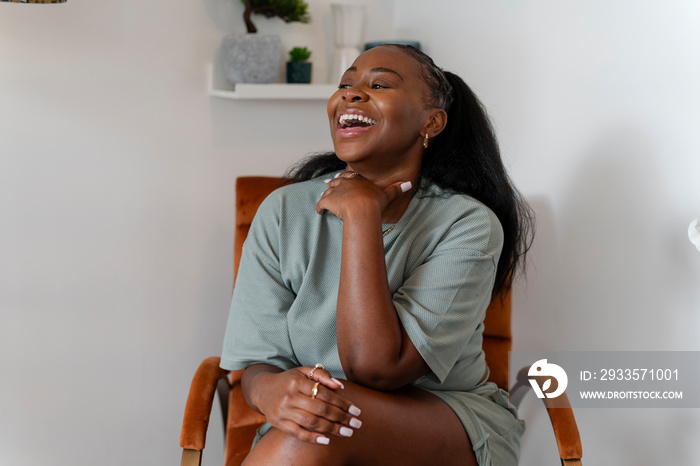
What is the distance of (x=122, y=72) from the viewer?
1969 millimetres

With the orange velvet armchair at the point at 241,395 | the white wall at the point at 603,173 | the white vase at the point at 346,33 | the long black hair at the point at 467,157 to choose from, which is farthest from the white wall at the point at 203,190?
the long black hair at the point at 467,157

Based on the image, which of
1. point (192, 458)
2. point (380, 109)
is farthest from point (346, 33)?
point (192, 458)

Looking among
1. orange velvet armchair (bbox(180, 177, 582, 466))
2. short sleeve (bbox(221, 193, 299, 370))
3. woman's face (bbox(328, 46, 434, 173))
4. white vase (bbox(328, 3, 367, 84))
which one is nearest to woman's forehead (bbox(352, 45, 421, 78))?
woman's face (bbox(328, 46, 434, 173))

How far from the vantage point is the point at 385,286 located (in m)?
1.24

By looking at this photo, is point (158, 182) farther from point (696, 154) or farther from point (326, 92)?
point (696, 154)

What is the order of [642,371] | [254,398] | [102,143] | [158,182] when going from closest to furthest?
[254,398]
[642,371]
[102,143]
[158,182]

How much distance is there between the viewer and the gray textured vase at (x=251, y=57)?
2.06m

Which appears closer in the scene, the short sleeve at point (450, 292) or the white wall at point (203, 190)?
the short sleeve at point (450, 292)

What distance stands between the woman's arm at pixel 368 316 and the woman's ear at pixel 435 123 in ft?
0.93

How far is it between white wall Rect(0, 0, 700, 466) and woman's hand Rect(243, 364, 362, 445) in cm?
86

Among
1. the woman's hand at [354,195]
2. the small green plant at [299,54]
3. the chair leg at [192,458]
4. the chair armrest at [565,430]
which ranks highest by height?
the small green plant at [299,54]

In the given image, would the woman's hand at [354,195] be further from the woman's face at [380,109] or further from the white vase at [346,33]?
the white vase at [346,33]

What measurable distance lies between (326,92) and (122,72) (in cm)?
60

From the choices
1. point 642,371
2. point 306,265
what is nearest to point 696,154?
point 642,371
